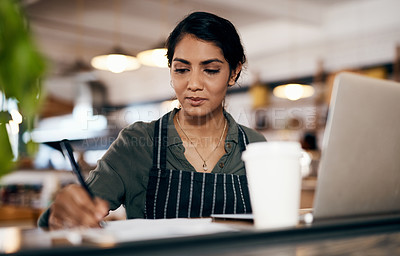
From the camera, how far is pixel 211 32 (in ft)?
5.75

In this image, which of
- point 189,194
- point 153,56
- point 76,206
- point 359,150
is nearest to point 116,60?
point 153,56

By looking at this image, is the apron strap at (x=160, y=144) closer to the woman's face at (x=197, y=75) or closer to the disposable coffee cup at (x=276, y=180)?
the woman's face at (x=197, y=75)

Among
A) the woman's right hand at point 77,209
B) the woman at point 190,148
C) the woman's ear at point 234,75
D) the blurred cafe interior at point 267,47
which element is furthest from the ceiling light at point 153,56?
the woman's right hand at point 77,209

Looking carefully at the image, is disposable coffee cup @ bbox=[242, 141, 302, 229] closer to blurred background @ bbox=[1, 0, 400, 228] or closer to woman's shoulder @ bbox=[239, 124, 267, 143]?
woman's shoulder @ bbox=[239, 124, 267, 143]

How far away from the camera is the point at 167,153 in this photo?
170 centimetres

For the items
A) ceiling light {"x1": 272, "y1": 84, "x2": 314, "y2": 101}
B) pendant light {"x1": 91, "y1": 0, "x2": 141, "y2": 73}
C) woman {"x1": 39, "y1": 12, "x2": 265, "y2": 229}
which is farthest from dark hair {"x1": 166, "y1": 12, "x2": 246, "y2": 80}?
ceiling light {"x1": 272, "y1": 84, "x2": 314, "y2": 101}

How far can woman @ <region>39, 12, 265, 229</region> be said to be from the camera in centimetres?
160

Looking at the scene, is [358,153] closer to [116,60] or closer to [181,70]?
[181,70]

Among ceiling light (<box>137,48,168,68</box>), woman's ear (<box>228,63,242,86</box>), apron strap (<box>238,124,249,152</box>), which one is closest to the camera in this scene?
apron strap (<box>238,124,249,152</box>)

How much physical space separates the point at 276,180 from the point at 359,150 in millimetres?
255

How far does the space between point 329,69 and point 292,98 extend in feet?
2.38

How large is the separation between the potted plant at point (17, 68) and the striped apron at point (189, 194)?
3.67 feet

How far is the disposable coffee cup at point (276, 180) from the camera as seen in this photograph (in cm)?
81

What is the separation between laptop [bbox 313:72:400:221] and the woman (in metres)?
0.69
